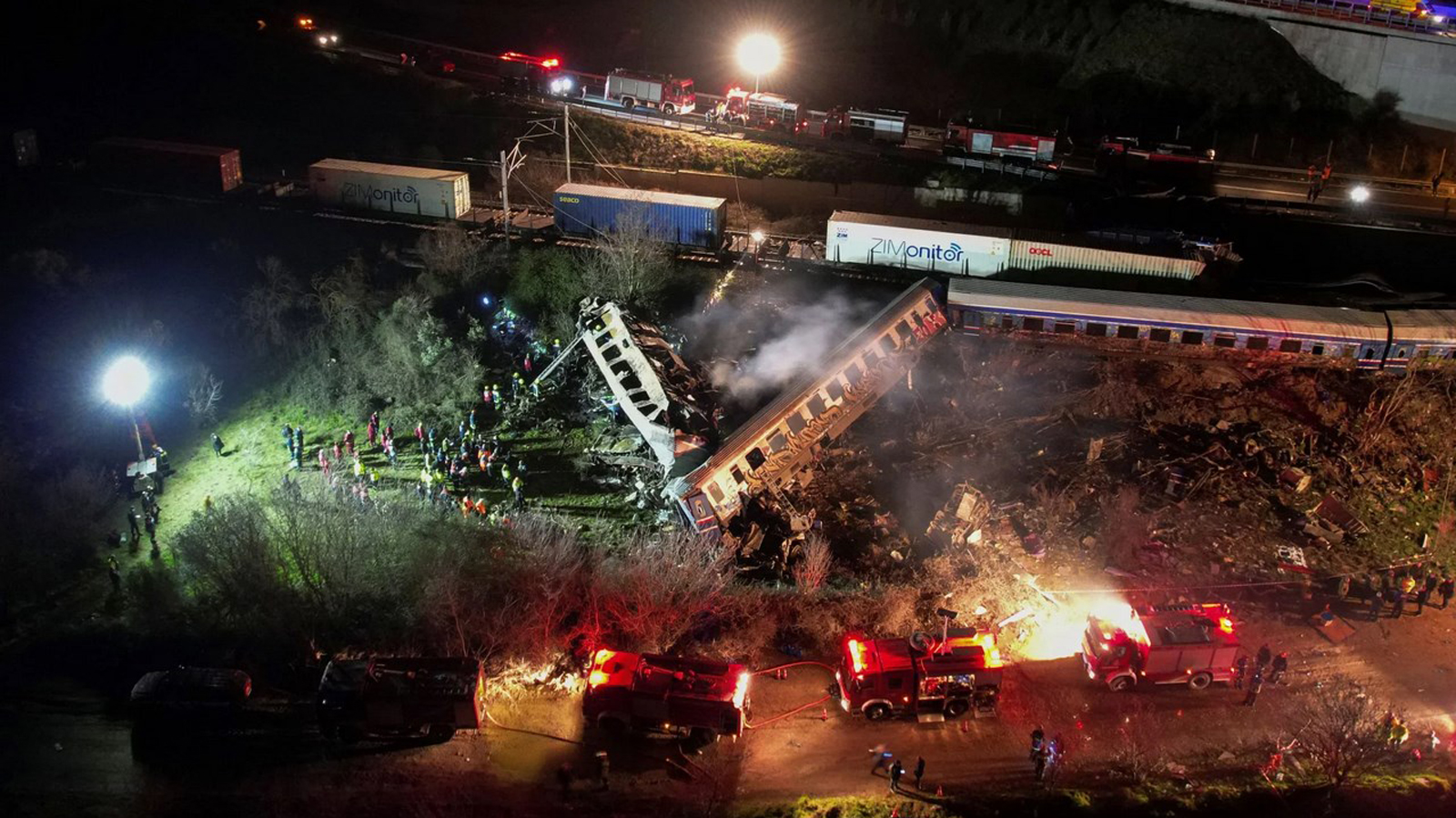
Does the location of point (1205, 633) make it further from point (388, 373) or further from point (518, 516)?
point (388, 373)

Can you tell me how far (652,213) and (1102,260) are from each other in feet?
47.1

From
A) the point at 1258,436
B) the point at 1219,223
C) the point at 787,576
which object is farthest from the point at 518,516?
the point at 1219,223

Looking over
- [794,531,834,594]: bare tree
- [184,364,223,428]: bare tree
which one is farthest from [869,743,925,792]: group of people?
[184,364,223,428]: bare tree

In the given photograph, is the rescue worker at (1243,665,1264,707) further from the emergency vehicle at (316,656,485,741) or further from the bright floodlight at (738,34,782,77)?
the bright floodlight at (738,34,782,77)

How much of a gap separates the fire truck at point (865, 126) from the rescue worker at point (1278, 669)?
25059 millimetres

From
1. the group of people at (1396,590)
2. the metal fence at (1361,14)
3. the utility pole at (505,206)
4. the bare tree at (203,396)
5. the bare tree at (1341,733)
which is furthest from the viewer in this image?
the metal fence at (1361,14)

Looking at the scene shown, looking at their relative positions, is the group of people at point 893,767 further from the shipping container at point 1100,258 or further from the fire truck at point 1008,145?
the fire truck at point 1008,145

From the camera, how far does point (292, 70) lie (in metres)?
47.0

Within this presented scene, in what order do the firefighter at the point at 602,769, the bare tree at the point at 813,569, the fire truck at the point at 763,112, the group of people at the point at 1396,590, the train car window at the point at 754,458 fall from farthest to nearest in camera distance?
the fire truck at the point at 763,112
the train car window at the point at 754,458
the group of people at the point at 1396,590
the bare tree at the point at 813,569
the firefighter at the point at 602,769

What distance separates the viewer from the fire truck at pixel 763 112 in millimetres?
39219

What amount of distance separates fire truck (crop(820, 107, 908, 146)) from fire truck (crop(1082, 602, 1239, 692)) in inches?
958

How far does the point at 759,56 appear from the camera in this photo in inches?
1763

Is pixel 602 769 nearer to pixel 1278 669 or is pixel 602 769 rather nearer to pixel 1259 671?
pixel 1259 671

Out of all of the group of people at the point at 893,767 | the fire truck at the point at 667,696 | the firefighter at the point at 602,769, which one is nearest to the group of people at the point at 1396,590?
the group of people at the point at 893,767
